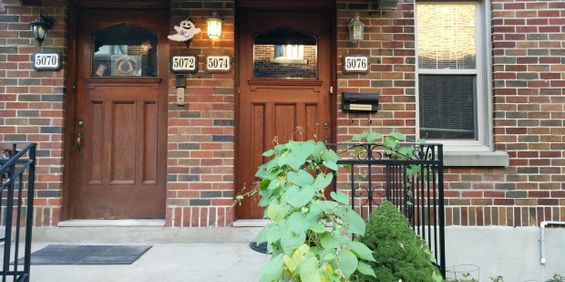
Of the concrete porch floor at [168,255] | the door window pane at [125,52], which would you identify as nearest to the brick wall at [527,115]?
the concrete porch floor at [168,255]

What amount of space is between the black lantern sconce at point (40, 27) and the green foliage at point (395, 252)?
3.82m

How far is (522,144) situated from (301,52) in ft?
8.49

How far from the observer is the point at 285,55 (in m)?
4.79

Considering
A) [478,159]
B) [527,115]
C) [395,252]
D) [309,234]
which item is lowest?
[395,252]

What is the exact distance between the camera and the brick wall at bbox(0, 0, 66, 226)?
14.2 ft

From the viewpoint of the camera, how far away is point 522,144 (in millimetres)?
4441

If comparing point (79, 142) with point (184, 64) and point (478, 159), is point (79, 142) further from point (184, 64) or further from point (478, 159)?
Answer: point (478, 159)

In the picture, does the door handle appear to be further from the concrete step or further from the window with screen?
the window with screen

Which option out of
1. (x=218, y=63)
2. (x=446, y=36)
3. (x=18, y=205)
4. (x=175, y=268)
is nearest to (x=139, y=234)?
(x=175, y=268)

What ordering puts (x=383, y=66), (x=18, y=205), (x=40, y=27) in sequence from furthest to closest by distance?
1. (x=383, y=66)
2. (x=40, y=27)
3. (x=18, y=205)

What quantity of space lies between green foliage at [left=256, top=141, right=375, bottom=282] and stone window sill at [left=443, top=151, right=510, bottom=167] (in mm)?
2700

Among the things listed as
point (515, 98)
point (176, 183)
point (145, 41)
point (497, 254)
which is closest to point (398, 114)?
point (515, 98)

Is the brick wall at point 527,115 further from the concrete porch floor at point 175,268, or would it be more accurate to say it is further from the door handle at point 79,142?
the door handle at point 79,142

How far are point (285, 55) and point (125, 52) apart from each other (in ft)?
5.97
